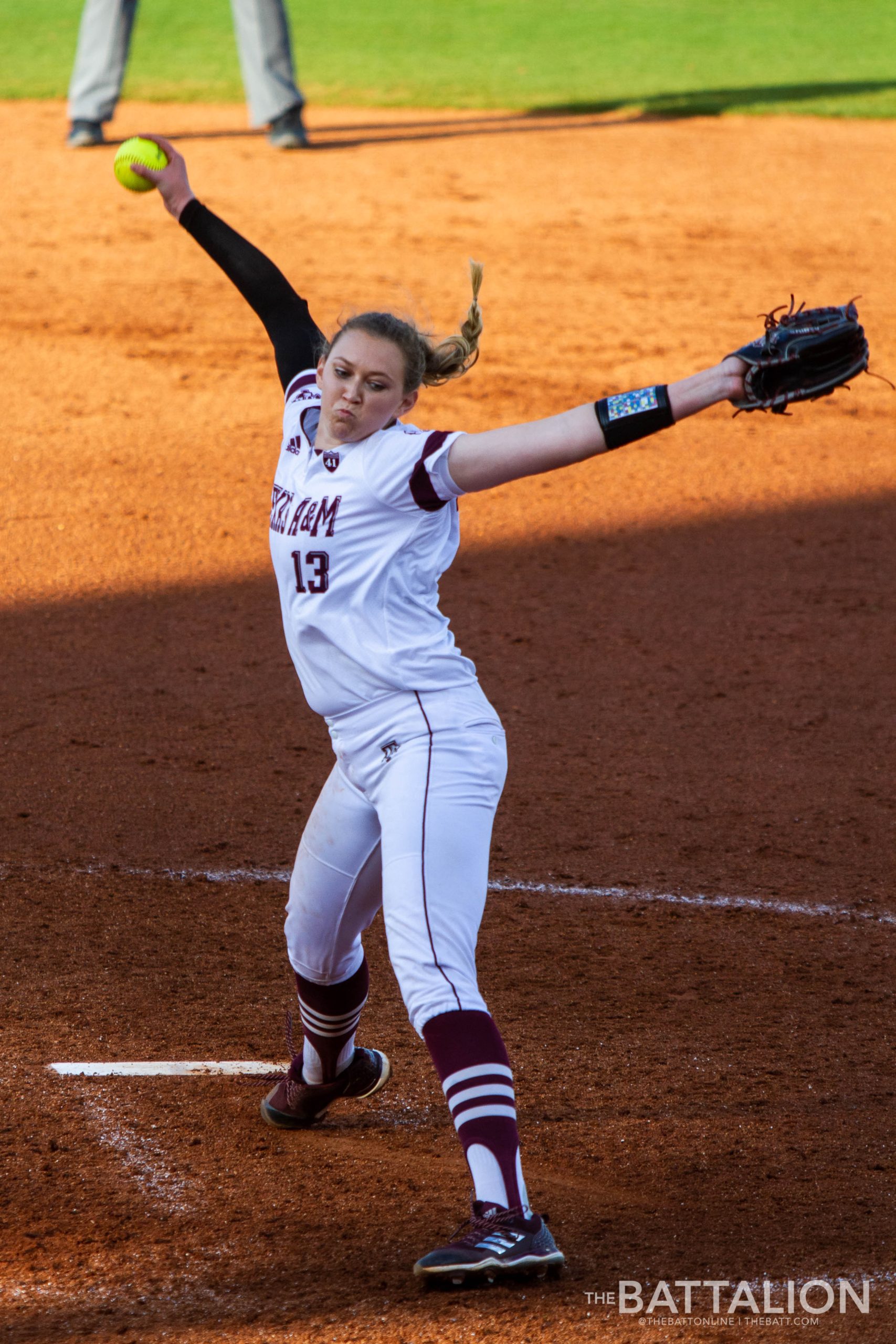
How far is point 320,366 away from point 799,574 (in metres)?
4.32

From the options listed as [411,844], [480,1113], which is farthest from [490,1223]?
[411,844]

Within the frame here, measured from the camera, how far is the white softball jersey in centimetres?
280

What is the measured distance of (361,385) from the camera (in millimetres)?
2857

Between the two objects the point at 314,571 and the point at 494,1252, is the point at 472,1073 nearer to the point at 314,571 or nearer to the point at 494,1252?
the point at 494,1252

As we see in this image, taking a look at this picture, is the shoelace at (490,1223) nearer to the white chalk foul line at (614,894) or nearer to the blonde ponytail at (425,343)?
the blonde ponytail at (425,343)

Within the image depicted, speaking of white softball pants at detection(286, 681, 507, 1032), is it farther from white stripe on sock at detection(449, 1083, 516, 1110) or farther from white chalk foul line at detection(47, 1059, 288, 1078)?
white chalk foul line at detection(47, 1059, 288, 1078)

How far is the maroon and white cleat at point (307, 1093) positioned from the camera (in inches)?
133

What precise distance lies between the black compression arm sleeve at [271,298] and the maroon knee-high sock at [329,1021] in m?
1.35

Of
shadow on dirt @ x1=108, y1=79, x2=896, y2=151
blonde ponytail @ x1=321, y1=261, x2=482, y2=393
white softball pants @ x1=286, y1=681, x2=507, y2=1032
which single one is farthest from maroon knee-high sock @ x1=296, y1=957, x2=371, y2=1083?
shadow on dirt @ x1=108, y1=79, x2=896, y2=151

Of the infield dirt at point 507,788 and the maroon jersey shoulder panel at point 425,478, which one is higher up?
the maroon jersey shoulder panel at point 425,478

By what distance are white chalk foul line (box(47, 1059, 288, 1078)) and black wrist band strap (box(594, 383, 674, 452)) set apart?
1869 mm

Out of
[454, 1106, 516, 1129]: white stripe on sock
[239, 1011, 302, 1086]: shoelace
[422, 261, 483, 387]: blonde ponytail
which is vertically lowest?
[239, 1011, 302, 1086]: shoelace

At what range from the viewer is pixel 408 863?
2.76 m

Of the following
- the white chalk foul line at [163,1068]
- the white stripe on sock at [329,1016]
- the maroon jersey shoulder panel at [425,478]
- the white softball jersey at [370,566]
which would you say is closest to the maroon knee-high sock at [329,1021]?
the white stripe on sock at [329,1016]
